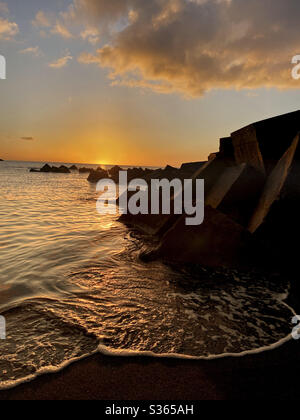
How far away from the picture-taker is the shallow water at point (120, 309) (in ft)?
7.09

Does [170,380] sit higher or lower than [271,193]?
lower

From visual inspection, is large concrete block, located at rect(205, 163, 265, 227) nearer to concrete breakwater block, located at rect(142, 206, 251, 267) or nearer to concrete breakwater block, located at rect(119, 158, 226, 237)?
concrete breakwater block, located at rect(142, 206, 251, 267)

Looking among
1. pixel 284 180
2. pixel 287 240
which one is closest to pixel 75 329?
pixel 287 240

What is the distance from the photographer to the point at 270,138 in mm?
5551

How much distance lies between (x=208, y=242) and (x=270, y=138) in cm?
320

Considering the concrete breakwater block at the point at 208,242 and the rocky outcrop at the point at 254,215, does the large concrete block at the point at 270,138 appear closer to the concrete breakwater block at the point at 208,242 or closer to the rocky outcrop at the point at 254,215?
the rocky outcrop at the point at 254,215

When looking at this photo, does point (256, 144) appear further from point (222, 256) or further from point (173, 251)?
point (173, 251)

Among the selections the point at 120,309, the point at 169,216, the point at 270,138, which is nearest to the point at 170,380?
the point at 120,309

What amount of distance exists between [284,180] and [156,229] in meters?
3.41

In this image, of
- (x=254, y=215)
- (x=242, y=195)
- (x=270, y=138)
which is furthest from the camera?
(x=270, y=138)

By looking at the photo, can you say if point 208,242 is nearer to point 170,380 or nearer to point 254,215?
point 254,215

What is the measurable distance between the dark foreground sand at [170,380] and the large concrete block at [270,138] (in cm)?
427

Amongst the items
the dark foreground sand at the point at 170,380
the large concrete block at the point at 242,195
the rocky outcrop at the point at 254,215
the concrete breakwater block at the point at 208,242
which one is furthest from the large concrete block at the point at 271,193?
the dark foreground sand at the point at 170,380

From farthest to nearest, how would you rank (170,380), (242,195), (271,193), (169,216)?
(169,216)
(242,195)
(271,193)
(170,380)
